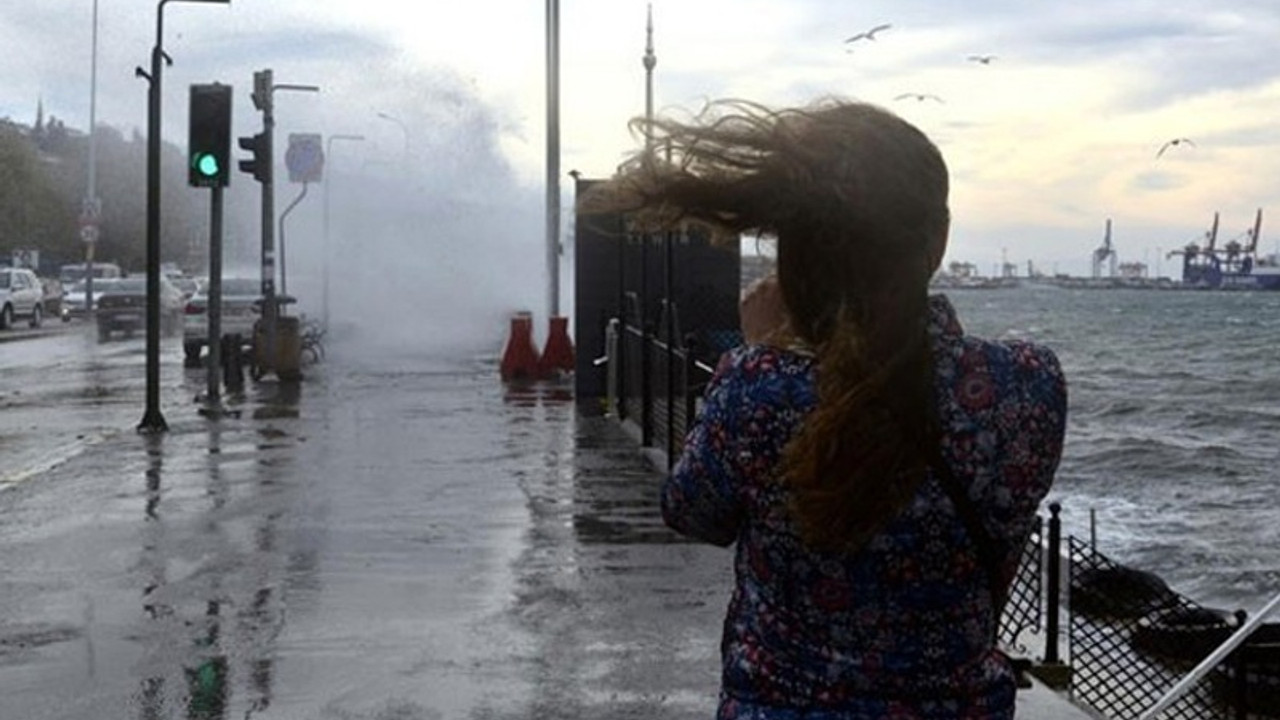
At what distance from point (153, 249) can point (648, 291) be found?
473 centimetres

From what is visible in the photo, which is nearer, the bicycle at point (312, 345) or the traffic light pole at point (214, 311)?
the traffic light pole at point (214, 311)

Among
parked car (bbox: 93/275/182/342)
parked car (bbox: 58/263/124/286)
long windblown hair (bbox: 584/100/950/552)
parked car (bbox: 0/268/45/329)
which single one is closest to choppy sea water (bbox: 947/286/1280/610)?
long windblown hair (bbox: 584/100/950/552)

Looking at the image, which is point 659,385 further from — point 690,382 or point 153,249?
point 153,249

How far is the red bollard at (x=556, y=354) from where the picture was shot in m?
24.0

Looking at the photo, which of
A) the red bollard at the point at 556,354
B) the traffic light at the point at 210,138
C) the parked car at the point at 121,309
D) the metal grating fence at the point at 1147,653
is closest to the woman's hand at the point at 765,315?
the metal grating fence at the point at 1147,653

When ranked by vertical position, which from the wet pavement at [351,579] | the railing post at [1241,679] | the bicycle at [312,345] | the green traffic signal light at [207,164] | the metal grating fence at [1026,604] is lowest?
the railing post at [1241,679]

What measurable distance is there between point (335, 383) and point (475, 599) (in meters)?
15.2

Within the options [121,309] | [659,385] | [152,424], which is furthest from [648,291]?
[121,309]

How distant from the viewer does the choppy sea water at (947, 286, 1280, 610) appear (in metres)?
21.8

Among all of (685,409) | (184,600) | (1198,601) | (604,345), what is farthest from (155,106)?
(1198,601)

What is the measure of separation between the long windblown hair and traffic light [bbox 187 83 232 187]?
1599 centimetres

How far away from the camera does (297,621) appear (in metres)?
8.00

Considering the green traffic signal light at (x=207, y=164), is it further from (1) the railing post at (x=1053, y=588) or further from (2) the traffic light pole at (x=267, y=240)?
(1) the railing post at (x=1053, y=588)

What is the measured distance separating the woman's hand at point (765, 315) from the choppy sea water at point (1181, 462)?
313 mm
